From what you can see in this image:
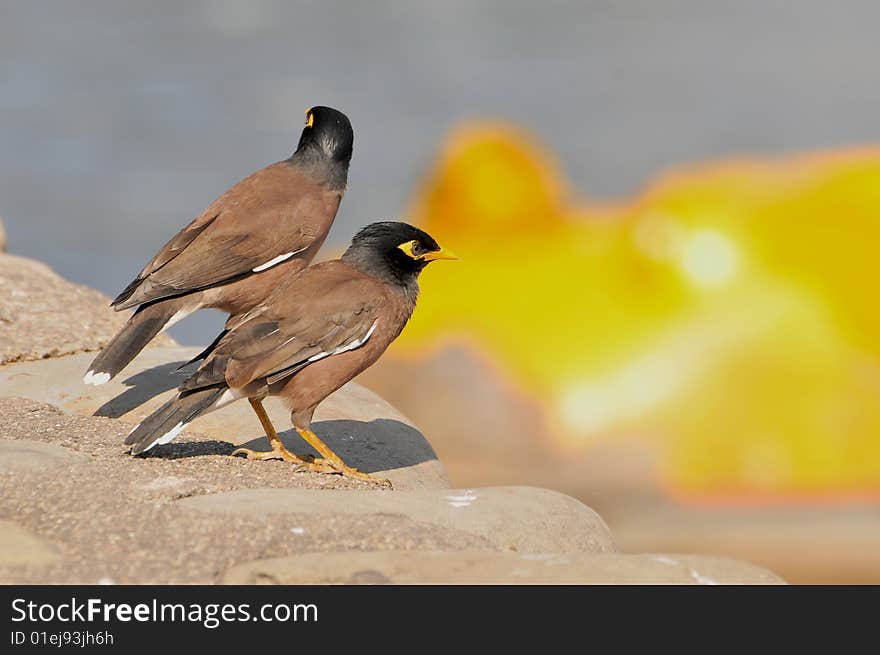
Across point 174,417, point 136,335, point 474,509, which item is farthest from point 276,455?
point 474,509

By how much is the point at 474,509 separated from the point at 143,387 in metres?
4.16

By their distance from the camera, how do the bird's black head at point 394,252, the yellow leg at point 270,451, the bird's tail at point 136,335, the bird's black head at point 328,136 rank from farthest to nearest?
the bird's black head at point 328,136 < the bird's tail at point 136,335 < the bird's black head at point 394,252 < the yellow leg at point 270,451

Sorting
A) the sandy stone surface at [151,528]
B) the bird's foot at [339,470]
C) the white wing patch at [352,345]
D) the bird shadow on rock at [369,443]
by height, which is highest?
the white wing patch at [352,345]

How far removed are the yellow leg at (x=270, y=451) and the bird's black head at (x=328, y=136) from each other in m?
2.40

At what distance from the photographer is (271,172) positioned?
9.73 meters

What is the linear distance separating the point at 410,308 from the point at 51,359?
165 inches

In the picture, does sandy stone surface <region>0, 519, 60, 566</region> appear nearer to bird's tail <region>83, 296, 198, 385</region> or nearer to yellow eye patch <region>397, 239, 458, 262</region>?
bird's tail <region>83, 296, 198, 385</region>

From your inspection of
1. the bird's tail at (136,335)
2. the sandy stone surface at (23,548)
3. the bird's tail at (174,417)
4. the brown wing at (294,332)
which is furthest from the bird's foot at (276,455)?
the sandy stone surface at (23,548)

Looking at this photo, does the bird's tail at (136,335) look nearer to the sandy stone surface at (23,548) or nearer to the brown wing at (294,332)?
the brown wing at (294,332)

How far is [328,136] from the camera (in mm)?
9891

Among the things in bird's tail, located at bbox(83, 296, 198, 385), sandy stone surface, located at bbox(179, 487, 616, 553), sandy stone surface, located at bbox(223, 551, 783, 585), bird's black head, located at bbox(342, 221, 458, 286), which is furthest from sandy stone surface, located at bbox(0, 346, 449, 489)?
sandy stone surface, located at bbox(223, 551, 783, 585)

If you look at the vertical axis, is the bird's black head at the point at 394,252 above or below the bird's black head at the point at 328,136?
below

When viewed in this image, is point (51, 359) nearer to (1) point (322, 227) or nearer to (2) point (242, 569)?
(1) point (322, 227)

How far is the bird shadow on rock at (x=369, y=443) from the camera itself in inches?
362
